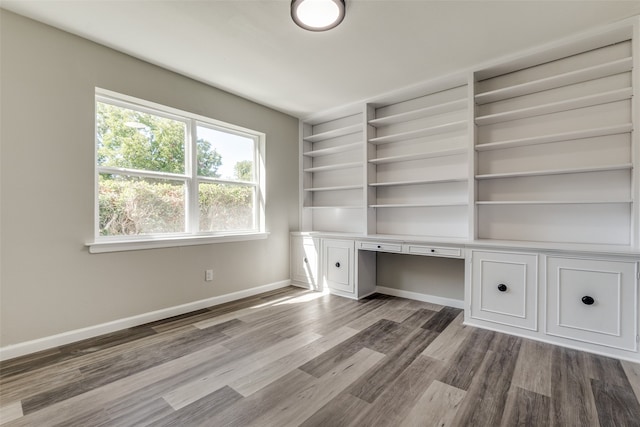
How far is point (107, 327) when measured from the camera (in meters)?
Result: 2.58

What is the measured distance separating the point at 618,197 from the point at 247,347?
10.9ft

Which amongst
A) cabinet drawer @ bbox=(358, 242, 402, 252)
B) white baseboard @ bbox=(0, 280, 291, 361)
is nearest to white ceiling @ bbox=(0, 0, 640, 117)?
cabinet drawer @ bbox=(358, 242, 402, 252)

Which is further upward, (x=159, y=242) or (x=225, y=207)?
(x=225, y=207)

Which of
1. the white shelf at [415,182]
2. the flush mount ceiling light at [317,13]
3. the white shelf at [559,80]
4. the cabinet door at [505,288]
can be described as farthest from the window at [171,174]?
the white shelf at [559,80]

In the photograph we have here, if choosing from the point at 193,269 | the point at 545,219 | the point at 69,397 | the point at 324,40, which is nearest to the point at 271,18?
the point at 324,40

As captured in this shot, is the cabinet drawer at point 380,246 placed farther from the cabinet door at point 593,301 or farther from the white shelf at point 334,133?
the white shelf at point 334,133

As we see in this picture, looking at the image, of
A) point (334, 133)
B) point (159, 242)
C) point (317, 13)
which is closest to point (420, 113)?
point (334, 133)

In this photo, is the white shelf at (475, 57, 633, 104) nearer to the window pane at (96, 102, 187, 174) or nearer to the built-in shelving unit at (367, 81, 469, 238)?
the built-in shelving unit at (367, 81, 469, 238)

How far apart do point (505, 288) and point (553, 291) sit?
0.34 metres

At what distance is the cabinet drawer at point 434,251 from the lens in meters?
2.88

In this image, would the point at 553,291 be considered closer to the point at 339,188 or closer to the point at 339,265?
the point at 339,265

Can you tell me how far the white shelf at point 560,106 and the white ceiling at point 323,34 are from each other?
0.54 m

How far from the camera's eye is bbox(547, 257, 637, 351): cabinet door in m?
2.14

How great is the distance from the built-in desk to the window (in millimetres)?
2041
